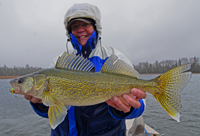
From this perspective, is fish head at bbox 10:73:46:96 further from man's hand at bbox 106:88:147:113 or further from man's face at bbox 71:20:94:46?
man's face at bbox 71:20:94:46

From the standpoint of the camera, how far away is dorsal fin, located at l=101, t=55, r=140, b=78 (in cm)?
260

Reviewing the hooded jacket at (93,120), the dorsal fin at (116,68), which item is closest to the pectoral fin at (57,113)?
the hooded jacket at (93,120)

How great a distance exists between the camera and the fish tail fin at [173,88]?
7.42ft

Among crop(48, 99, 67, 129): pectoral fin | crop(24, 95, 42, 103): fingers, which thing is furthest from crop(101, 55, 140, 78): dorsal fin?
crop(24, 95, 42, 103): fingers

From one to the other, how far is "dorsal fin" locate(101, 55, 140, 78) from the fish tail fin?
1.64 ft

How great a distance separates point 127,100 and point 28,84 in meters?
1.85

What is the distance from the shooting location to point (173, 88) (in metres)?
2.38

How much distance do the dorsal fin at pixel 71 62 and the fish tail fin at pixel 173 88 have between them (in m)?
1.46

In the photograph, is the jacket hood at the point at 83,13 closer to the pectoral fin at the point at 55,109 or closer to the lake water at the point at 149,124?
the pectoral fin at the point at 55,109

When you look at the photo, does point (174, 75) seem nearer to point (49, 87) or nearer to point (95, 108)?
point (95, 108)

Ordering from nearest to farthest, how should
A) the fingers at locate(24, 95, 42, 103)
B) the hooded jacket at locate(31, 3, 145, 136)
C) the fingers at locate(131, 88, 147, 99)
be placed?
the fingers at locate(131, 88, 147, 99), the fingers at locate(24, 95, 42, 103), the hooded jacket at locate(31, 3, 145, 136)

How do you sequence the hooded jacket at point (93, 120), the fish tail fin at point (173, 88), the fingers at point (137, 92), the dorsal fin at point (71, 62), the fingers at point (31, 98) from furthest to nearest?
the hooded jacket at point (93, 120) → the fingers at point (31, 98) → the dorsal fin at point (71, 62) → the fingers at point (137, 92) → the fish tail fin at point (173, 88)

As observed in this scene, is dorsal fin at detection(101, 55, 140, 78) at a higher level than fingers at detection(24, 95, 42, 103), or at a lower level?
higher

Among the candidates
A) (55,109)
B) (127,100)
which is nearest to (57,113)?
(55,109)
